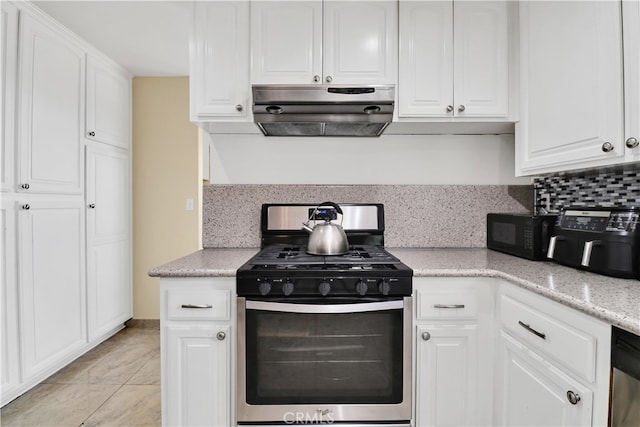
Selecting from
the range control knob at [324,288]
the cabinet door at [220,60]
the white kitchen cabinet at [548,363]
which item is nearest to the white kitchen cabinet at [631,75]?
the white kitchen cabinet at [548,363]

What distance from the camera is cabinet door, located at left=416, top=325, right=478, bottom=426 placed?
4.72 feet

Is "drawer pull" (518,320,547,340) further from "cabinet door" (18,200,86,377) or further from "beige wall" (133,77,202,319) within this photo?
"beige wall" (133,77,202,319)

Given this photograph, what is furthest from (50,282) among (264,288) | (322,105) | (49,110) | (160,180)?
(322,105)

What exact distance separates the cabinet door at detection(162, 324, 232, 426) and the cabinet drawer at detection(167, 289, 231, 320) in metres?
0.08

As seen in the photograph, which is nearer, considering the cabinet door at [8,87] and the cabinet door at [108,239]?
the cabinet door at [8,87]

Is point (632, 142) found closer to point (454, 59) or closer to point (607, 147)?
point (607, 147)

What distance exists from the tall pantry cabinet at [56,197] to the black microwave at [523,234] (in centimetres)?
272

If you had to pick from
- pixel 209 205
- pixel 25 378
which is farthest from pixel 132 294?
pixel 209 205

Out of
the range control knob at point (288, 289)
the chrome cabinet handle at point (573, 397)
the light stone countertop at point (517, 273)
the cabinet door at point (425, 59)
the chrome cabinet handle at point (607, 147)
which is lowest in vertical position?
the chrome cabinet handle at point (573, 397)

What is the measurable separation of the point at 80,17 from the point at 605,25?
9.38 ft

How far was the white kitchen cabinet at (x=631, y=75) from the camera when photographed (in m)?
1.11

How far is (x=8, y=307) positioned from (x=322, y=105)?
2070 millimetres

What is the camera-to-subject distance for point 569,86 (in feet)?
4.58

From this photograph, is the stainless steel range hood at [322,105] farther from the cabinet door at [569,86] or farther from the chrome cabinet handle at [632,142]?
the chrome cabinet handle at [632,142]
